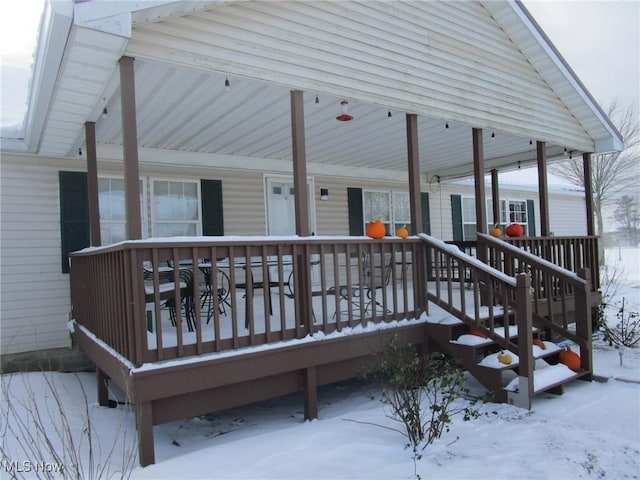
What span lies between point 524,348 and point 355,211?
5179 millimetres

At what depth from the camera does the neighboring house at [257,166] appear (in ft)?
11.0

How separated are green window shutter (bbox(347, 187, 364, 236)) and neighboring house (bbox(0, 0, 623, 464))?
0.04m

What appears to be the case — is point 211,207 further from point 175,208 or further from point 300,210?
point 300,210

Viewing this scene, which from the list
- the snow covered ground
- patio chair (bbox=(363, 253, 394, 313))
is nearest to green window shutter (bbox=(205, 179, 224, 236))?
patio chair (bbox=(363, 253, 394, 313))

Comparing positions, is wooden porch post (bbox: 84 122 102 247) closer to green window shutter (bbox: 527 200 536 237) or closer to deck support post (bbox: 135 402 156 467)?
deck support post (bbox: 135 402 156 467)

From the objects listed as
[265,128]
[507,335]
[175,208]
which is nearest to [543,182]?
[507,335]

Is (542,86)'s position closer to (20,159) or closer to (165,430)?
(165,430)

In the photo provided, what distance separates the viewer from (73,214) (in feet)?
19.9

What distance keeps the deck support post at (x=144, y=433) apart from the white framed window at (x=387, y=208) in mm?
6416

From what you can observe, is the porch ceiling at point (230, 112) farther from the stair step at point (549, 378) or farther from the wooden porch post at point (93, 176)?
the stair step at point (549, 378)

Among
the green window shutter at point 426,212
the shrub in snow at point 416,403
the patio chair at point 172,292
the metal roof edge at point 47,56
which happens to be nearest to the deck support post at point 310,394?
the shrub in snow at point 416,403

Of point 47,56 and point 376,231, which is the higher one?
point 47,56

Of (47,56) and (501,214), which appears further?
(501,214)

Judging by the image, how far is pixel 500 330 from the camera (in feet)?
15.9
